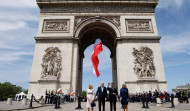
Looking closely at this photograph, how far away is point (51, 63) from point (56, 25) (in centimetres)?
591

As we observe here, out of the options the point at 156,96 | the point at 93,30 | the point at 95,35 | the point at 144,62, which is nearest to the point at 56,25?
the point at 93,30

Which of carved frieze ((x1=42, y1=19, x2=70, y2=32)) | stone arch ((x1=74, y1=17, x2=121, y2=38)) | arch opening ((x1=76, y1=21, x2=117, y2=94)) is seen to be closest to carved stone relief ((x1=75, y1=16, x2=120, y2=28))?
stone arch ((x1=74, y1=17, x2=121, y2=38))

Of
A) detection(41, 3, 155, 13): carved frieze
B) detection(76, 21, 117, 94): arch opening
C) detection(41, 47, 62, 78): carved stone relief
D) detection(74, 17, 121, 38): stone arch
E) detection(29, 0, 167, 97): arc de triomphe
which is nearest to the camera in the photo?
detection(29, 0, 167, 97): arc de triomphe

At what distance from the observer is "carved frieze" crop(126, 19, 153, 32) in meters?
19.3

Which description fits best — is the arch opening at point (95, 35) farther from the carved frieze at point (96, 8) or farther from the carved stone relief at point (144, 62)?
the carved stone relief at point (144, 62)

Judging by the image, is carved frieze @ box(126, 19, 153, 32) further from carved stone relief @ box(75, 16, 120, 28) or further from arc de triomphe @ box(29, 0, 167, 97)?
carved stone relief @ box(75, 16, 120, 28)

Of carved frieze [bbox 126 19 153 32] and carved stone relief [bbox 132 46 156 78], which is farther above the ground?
carved frieze [bbox 126 19 153 32]

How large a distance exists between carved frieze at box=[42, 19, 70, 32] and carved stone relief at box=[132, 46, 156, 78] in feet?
33.6

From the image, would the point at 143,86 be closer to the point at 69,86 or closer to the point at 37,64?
the point at 69,86

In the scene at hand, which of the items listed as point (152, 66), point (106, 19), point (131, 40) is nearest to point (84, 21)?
point (106, 19)

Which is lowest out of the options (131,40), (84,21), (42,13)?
(131,40)

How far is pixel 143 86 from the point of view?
52.7 ft

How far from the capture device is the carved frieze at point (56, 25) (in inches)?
758

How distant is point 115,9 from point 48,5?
1005 centimetres
